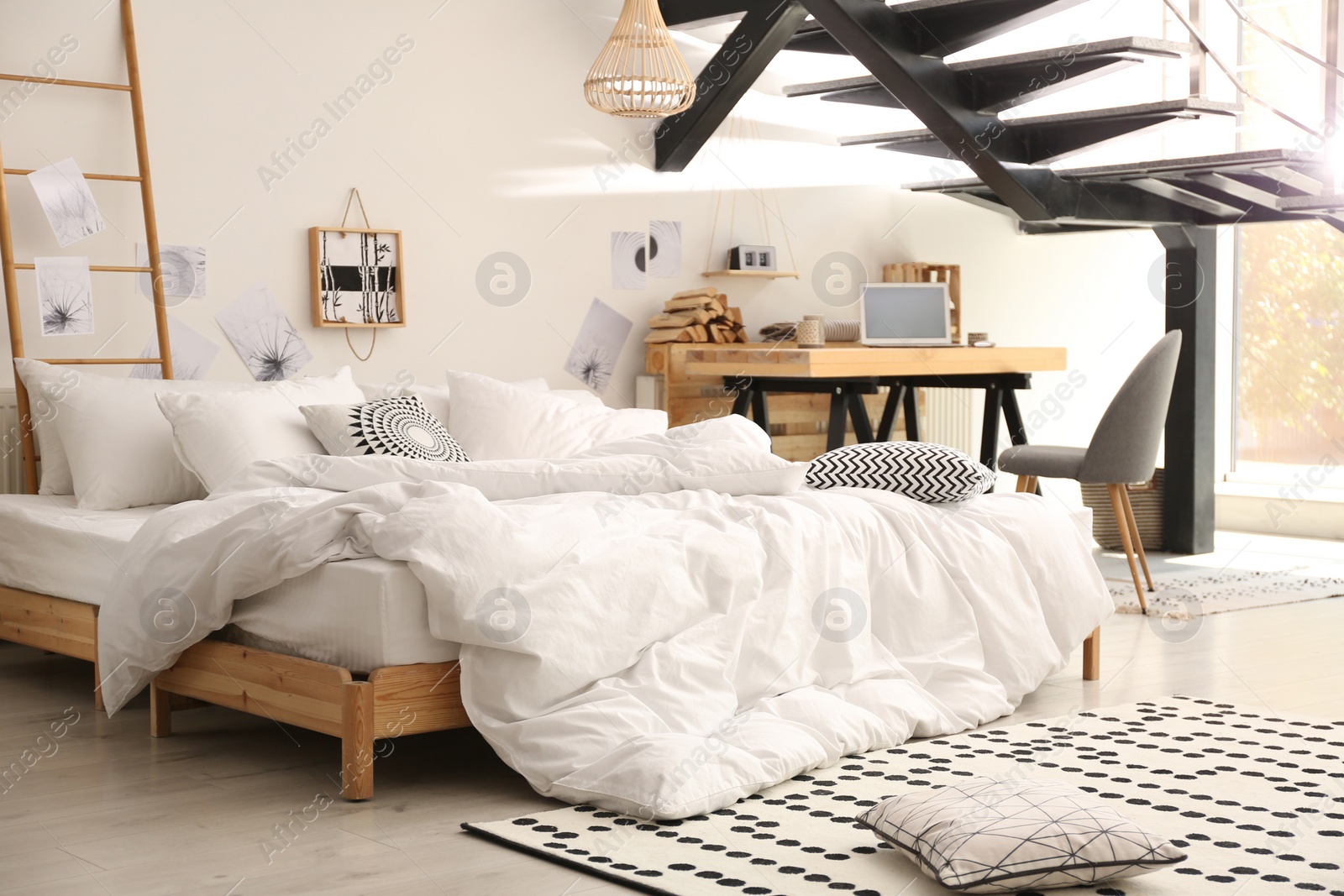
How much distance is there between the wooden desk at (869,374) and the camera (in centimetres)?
511

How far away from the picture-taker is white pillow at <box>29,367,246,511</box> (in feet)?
12.5

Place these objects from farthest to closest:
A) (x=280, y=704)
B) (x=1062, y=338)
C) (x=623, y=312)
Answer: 1. (x=1062, y=338)
2. (x=623, y=312)
3. (x=280, y=704)

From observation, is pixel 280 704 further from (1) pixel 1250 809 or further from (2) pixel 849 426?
(2) pixel 849 426

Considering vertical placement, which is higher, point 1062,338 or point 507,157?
point 507,157

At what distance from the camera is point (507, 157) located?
5250 millimetres

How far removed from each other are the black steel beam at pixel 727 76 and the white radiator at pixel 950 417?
1.63 meters

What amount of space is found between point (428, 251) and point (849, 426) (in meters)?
2.14

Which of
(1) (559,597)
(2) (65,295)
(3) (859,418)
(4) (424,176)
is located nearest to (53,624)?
(2) (65,295)

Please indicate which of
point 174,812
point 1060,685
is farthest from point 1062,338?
point 174,812

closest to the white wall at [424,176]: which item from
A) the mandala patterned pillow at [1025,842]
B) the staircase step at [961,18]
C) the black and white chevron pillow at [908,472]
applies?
the staircase step at [961,18]

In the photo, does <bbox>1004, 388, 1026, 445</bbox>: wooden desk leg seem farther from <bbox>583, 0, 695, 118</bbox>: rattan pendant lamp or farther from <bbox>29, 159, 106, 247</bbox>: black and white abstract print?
<bbox>29, 159, 106, 247</bbox>: black and white abstract print

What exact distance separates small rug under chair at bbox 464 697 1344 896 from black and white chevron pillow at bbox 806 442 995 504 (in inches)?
23.6

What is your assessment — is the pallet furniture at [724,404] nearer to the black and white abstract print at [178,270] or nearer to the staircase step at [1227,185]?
the staircase step at [1227,185]

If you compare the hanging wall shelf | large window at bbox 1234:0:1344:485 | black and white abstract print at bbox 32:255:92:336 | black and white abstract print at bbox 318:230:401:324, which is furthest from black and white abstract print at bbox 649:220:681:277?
large window at bbox 1234:0:1344:485
